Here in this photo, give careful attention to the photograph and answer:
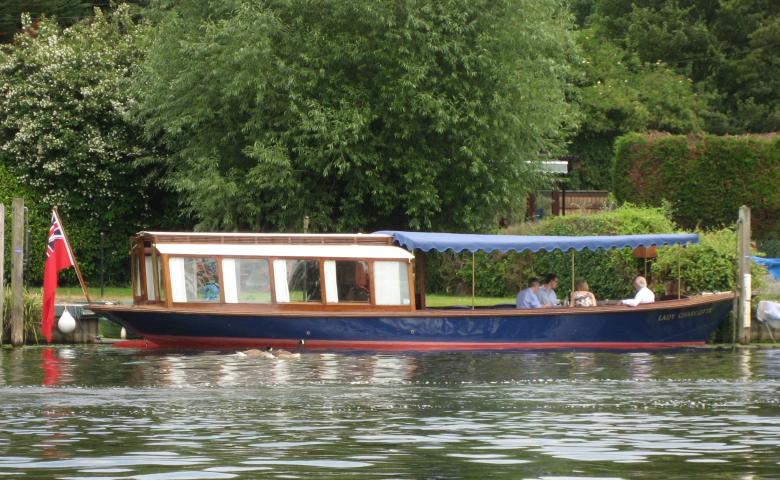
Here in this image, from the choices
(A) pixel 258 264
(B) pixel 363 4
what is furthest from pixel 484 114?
(A) pixel 258 264

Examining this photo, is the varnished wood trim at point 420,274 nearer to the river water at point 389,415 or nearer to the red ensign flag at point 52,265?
the river water at point 389,415

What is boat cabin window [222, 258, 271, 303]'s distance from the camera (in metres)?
32.2

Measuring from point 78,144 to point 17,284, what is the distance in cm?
1409

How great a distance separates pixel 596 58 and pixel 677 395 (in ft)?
146

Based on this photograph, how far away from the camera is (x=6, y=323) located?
32562 millimetres

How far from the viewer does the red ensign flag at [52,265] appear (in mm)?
31969

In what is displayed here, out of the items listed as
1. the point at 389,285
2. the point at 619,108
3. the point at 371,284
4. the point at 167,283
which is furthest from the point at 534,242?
the point at 619,108

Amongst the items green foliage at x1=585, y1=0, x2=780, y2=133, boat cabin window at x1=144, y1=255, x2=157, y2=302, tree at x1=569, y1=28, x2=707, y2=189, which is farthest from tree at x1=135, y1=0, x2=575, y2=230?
green foliage at x1=585, y1=0, x2=780, y2=133

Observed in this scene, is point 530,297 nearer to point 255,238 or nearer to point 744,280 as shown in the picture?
point 744,280

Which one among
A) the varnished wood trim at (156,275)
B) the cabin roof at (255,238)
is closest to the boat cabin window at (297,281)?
the cabin roof at (255,238)

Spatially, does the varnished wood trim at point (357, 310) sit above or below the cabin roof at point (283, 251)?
below

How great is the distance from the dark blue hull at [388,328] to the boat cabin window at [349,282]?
0.66 meters

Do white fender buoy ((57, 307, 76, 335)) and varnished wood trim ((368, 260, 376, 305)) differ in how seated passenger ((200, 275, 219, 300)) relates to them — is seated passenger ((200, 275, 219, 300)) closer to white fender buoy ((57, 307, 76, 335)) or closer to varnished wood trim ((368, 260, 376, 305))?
white fender buoy ((57, 307, 76, 335))

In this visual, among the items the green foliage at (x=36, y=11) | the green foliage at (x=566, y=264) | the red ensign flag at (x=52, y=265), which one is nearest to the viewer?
the red ensign flag at (x=52, y=265)
